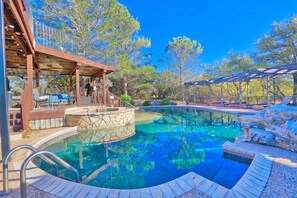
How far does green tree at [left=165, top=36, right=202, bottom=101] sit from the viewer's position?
2206cm

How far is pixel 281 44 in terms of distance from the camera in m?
14.9

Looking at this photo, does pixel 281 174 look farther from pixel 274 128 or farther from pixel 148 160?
pixel 148 160

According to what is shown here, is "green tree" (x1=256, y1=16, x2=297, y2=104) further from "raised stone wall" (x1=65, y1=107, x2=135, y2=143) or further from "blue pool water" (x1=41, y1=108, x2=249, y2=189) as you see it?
"raised stone wall" (x1=65, y1=107, x2=135, y2=143)

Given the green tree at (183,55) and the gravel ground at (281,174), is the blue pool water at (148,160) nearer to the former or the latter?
the gravel ground at (281,174)

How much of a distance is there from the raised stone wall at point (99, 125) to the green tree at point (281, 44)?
1408 cm

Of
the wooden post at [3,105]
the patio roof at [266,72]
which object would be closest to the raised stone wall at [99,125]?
the wooden post at [3,105]

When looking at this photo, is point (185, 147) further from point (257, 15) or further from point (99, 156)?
point (257, 15)

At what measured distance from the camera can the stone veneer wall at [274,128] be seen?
4.67 meters

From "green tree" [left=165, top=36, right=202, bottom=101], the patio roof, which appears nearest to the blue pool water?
the patio roof

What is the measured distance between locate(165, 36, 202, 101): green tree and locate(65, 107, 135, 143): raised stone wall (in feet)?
49.4

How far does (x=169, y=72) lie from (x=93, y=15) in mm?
11671

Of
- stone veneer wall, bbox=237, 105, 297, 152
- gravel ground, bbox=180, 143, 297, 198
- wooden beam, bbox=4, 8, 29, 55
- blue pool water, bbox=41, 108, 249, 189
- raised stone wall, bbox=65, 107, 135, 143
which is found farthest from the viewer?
raised stone wall, bbox=65, 107, 135, 143

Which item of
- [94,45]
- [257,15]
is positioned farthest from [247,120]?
[257,15]

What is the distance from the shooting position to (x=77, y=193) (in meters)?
2.50
